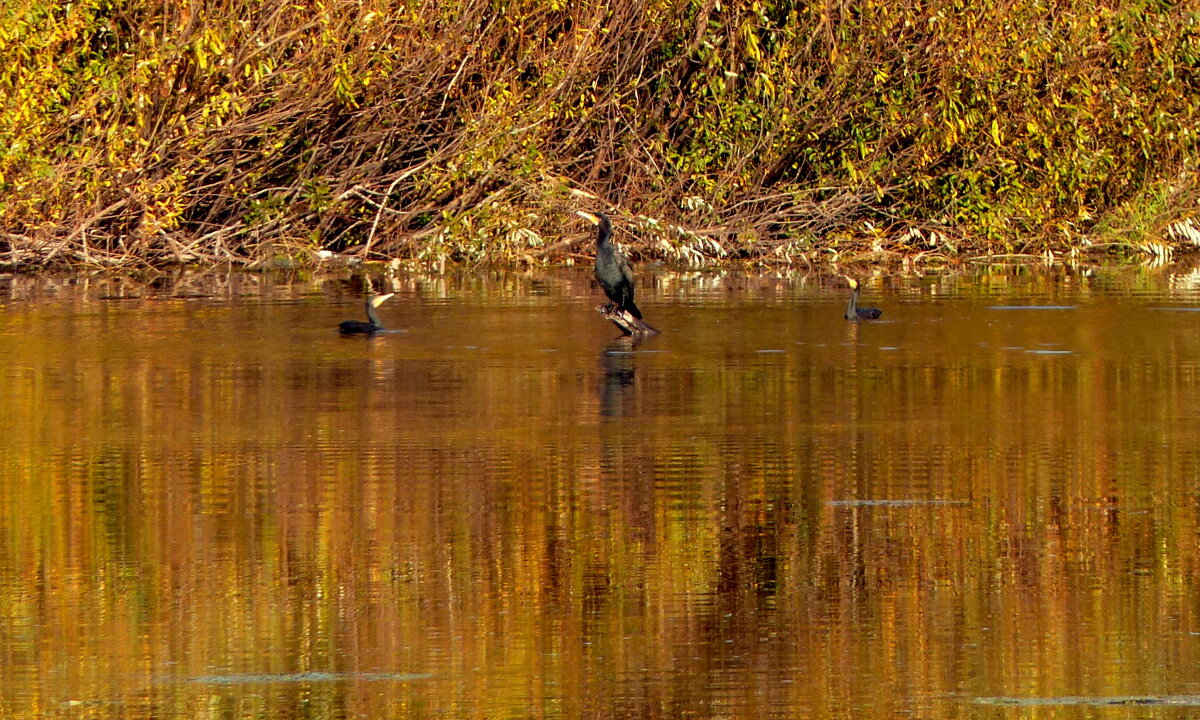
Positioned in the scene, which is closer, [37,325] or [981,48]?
[37,325]

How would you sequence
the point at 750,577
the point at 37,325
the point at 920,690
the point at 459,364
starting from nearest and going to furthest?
the point at 920,690
the point at 750,577
the point at 459,364
the point at 37,325

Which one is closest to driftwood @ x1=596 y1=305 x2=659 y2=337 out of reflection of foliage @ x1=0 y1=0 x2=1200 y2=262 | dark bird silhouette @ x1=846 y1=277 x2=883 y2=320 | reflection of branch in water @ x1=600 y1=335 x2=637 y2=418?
reflection of branch in water @ x1=600 y1=335 x2=637 y2=418

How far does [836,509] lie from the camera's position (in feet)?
27.9

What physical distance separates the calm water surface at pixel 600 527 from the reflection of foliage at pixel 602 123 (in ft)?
29.2

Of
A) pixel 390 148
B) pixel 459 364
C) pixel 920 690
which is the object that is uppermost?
pixel 390 148

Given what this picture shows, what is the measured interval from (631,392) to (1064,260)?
50.6 ft

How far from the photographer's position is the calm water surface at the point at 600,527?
233 inches

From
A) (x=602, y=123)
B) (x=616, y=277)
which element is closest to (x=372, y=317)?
(x=616, y=277)

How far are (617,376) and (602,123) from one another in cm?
1463

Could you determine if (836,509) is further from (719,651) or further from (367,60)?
(367,60)

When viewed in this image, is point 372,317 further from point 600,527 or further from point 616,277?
point 600,527

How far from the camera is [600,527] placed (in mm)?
8125

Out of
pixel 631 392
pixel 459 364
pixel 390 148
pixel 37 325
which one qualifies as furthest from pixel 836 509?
pixel 390 148

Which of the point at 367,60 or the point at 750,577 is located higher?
the point at 367,60
